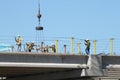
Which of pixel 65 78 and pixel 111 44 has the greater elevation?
pixel 111 44

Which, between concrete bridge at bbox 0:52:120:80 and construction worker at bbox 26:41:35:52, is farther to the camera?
construction worker at bbox 26:41:35:52

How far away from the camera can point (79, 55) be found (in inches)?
1348

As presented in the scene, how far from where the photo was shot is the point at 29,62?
33.0 meters

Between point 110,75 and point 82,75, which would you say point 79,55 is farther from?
point 110,75

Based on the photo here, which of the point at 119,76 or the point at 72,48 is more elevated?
the point at 72,48

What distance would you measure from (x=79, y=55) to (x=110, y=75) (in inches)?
420

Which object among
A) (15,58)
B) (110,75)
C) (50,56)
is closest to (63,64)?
(50,56)

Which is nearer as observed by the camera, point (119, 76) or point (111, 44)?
point (111, 44)

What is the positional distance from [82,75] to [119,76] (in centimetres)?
980

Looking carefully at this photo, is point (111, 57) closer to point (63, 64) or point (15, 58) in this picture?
point (63, 64)

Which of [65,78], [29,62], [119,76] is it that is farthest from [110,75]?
[29,62]

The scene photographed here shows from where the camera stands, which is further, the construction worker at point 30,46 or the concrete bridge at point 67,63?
the construction worker at point 30,46

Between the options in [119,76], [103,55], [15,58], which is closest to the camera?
[15,58]

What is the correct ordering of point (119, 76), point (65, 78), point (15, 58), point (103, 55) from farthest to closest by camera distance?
point (119, 76), point (65, 78), point (103, 55), point (15, 58)
